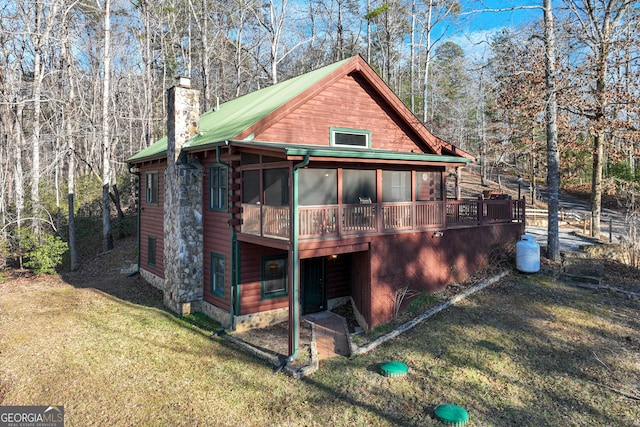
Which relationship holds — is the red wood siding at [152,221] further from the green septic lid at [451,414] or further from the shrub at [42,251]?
the green septic lid at [451,414]

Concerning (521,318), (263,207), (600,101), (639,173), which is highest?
(600,101)

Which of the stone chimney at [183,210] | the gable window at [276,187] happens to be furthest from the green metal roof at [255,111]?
the gable window at [276,187]

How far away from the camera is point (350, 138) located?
45.1 ft

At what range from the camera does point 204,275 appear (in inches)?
513

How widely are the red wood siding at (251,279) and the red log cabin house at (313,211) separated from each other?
0.10 ft

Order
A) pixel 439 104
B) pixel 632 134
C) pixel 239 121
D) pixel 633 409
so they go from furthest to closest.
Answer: pixel 439 104 < pixel 632 134 < pixel 239 121 < pixel 633 409

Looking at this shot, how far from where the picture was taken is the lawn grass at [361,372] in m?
7.18

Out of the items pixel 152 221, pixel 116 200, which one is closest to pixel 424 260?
pixel 152 221

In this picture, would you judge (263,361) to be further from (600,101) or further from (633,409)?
(600,101)

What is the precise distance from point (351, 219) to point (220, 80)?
28.2 m

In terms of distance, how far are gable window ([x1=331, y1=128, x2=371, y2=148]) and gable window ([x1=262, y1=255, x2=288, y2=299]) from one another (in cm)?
442

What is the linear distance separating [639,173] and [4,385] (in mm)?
43371

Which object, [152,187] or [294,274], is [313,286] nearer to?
[294,274]

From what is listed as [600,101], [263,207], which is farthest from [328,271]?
[600,101]
